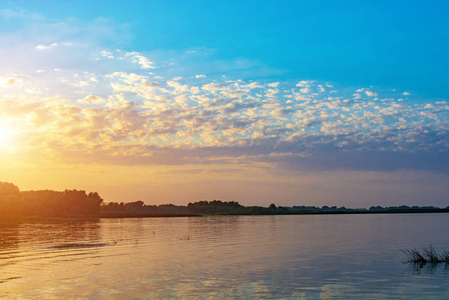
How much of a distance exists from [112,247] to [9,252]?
46.7ft

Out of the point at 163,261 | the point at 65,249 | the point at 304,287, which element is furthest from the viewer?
the point at 65,249

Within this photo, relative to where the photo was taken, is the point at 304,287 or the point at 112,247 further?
the point at 112,247

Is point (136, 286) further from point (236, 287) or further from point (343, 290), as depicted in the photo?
point (343, 290)

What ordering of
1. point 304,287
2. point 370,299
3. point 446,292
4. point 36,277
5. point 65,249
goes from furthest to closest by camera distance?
point 65,249, point 36,277, point 304,287, point 446,292, point 370,299

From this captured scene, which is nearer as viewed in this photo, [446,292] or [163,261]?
[446,292]

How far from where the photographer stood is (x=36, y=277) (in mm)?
34719

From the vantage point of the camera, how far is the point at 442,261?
1654 inches

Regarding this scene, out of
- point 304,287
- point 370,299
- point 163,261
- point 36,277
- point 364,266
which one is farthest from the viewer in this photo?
point 163,261

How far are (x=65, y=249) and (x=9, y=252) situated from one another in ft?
24.6

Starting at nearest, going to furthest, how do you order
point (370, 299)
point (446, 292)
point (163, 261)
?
point (370, 299) < point (446, 292) < point (163, 261)

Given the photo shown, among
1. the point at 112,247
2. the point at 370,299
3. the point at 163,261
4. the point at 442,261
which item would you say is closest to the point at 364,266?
the point at 442,261

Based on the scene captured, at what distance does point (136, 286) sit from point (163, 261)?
14.0m

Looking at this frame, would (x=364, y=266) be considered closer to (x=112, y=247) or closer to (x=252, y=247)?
(x=252, y=247)

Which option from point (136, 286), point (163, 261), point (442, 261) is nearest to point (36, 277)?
point (136, 286)
